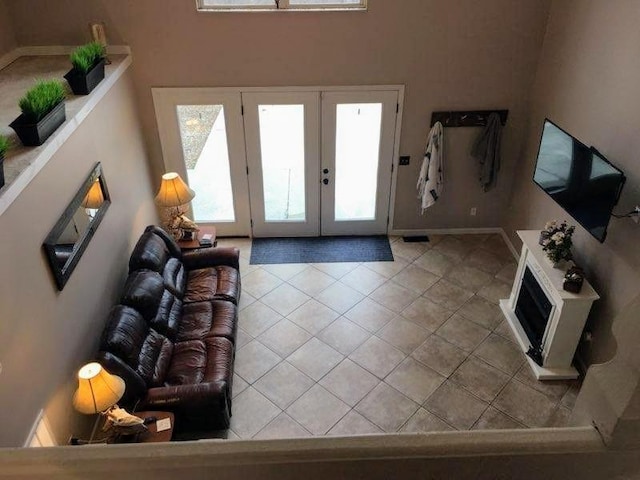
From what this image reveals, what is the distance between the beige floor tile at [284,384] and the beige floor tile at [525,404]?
1846 mm

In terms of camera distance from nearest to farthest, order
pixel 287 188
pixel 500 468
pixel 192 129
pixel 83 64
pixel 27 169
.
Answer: pixel 500 468, pixel 27 169, pixel 83 64, pixel 192 129, pixel 287 188

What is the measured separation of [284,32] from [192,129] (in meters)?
1.67

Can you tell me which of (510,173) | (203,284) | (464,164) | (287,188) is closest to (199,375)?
(203,284)

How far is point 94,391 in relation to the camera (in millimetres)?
3607

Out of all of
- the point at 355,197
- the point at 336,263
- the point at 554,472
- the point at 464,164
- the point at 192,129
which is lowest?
the point at 336,263

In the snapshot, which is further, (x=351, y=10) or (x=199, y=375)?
(x=351, y=10)

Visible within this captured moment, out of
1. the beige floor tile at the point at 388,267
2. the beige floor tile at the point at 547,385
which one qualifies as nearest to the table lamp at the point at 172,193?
the beige floor tile at the point at 388,267

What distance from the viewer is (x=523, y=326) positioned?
5641mm

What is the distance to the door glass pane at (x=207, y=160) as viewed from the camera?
21.2ft

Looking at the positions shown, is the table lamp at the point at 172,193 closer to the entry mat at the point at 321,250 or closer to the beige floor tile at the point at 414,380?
the entry mat at the point at 321,250

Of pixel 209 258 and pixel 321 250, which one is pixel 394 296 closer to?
pixel 321 250

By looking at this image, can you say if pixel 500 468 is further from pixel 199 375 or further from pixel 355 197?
pixel 355 197

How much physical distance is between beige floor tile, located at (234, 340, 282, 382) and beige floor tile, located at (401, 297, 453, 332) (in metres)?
1.62

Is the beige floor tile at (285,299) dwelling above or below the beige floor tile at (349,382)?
above
